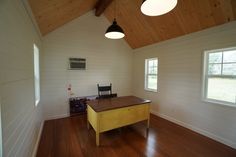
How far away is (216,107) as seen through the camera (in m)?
2.54

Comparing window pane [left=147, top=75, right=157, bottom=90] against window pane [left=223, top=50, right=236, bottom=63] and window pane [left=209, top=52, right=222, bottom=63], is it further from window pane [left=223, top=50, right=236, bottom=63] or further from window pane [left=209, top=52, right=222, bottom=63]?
window pane [left=223, top=50, right=236, bottom=63]

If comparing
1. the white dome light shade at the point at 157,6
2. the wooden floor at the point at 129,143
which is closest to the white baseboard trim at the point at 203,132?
the wooden floor at the point at 129,143

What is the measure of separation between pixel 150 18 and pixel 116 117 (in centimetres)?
264

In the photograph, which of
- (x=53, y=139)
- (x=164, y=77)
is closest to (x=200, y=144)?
(x=164, y=77)

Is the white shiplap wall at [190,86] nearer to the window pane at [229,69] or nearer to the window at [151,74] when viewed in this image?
the window at [151,74]

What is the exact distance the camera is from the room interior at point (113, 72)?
1.38 m

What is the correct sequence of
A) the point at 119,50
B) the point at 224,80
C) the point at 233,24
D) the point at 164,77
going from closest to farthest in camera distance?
1. the point at 233,24
2. the point at 224,80
3. the point at 164,77
4. the point at 119,50

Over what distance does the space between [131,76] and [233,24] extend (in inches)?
134

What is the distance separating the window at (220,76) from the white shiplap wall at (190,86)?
0.12m

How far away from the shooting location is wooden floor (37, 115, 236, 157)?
2111 mm

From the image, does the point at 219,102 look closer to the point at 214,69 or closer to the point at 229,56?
the point at 214,69

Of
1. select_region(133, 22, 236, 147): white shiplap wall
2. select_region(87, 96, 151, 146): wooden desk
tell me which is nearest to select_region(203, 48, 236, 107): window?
select_region(133, 22, 236, 147): white shiplap wall

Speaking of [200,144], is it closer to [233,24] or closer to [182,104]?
[182,104]

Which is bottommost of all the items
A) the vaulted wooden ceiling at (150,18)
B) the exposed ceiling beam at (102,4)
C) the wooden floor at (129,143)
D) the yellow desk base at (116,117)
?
the wooden floor at (129,143)
